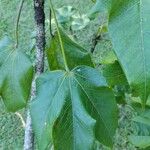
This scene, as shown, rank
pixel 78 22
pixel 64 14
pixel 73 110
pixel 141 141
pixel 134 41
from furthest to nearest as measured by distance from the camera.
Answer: pixel 78 22 < pixel 64 14 < pixel 141 141 < pixel 73 110 < pixel 134 41

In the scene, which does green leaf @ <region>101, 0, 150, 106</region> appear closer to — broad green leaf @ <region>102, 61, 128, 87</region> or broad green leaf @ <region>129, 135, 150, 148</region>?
broad green leaf @ <region>102, 61, 128, 87</region>

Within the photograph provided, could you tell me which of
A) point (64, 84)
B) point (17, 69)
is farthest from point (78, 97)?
point (17, 69)

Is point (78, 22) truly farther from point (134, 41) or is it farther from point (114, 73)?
point (134, 41)

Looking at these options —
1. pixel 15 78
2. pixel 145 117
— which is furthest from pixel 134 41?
pixel 145 117

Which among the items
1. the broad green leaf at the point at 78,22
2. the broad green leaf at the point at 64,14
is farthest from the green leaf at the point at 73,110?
the broad green leaf at the point at 78,22

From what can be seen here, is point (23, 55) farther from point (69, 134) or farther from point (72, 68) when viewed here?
point (69, 134)

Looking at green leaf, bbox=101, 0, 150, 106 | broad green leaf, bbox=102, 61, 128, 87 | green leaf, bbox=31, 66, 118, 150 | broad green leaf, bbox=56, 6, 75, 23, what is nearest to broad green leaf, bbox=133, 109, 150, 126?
broad green leaf, bbox=102, 61, 128, 87
